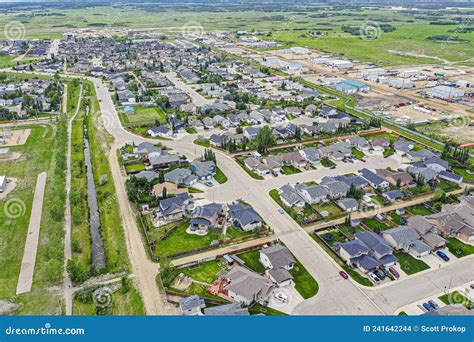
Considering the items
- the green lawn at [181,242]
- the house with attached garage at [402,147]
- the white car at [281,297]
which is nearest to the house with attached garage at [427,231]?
the white car at [281,297]

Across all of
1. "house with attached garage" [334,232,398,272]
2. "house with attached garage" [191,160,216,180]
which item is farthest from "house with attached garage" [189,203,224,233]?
"house with attached garage" [334,232,398,272]

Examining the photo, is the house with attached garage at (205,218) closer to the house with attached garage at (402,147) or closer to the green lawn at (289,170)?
the green lawn at (289,170)

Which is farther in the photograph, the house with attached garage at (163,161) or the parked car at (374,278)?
the house with attached garage at (163,161)

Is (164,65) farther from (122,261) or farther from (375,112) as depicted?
(122,261)

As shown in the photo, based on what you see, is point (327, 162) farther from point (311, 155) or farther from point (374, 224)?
point (374, 224)

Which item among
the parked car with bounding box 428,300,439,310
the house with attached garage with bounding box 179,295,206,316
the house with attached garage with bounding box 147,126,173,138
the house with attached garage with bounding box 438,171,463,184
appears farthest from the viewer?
the house with attached garage with bounding box 147,126,173,138

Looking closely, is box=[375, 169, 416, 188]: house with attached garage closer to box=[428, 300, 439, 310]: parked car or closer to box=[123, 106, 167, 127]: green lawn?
box=[428, 300, 439, 310]: parked car

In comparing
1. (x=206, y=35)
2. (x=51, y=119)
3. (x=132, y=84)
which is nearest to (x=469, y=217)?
(x=51, y=119)
